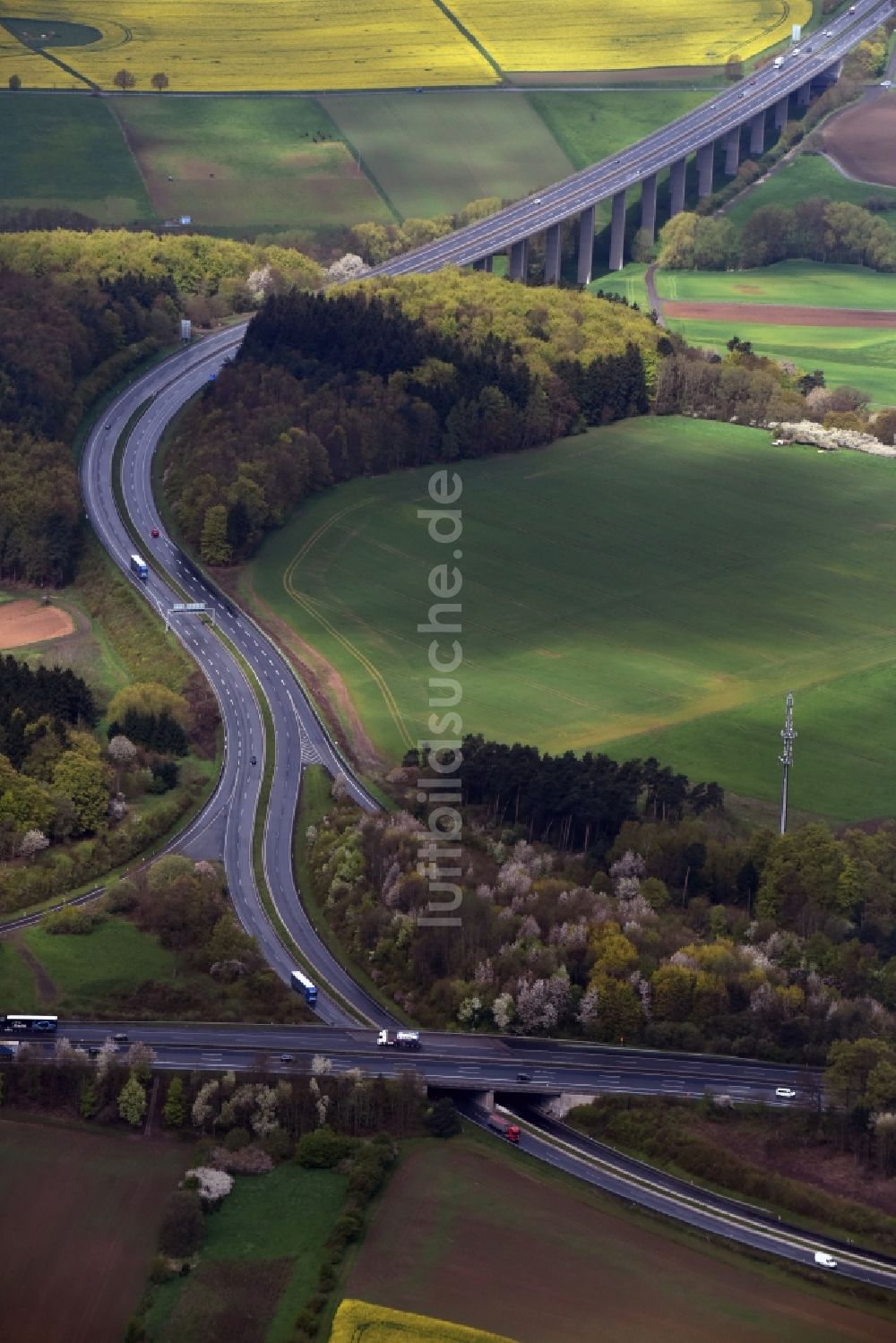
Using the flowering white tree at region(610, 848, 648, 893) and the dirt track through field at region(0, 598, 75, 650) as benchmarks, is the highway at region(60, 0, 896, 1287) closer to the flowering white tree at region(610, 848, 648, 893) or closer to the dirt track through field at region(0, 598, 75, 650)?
the dirt track through field at region(0, 598, 75, 650)

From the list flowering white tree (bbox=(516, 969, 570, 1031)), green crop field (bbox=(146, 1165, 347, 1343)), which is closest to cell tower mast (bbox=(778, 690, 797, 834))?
flowering white tree (bbox=(516, 969, 570, 1031))

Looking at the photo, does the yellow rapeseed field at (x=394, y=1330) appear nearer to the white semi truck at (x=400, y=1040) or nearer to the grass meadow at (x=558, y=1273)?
the grass meadow at (x=558, y=1273)

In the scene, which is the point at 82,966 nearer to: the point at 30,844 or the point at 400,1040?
the point at 30,844

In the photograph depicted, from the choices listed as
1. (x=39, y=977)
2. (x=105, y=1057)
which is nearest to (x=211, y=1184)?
(x=105, y=1057)

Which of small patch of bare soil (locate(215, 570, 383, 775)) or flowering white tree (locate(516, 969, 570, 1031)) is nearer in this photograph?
flowering white tree (locate(516, 969, 570, 1031))

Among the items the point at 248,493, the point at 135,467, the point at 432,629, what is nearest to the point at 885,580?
the point at 432,629

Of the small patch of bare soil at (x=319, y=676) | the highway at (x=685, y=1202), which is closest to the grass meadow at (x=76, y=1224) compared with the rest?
the highway at (x=685, y=1202)

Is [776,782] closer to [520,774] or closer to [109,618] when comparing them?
[520,774]
